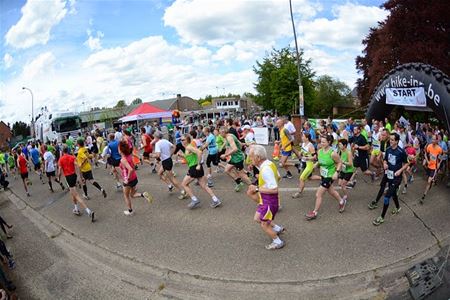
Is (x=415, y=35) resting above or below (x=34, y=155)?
above

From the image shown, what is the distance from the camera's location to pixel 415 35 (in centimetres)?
1688

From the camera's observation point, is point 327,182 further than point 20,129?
No

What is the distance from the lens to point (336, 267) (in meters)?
4.49

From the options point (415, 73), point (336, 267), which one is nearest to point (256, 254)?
point (336, 267)

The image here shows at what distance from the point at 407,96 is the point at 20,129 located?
3883 inches

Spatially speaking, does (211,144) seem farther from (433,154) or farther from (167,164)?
(433,154)

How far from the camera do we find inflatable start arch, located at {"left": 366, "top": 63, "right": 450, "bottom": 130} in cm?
751

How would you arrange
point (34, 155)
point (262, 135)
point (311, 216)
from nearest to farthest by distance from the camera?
point (311, 216), point (34, 155), point (262, 135)

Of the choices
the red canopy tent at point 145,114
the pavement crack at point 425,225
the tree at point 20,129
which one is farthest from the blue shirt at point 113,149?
the tree at point 20,129

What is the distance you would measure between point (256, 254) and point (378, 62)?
55.8 feet

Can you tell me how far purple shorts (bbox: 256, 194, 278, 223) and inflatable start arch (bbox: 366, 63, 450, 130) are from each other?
5.06 m

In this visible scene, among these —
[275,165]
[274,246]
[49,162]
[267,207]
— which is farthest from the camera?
[49,162]

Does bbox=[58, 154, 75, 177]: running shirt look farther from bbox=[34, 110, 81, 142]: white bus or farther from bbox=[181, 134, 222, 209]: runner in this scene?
bbox=[34, 110, 81, 142]: white bus

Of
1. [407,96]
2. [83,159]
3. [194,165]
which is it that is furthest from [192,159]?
[407,96]
